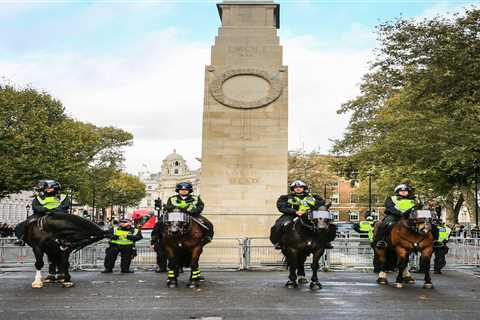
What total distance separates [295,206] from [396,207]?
2170 millimetres

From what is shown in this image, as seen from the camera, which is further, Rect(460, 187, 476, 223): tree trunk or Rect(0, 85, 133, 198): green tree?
Rect(460, 187, 476, 223): tree trunk

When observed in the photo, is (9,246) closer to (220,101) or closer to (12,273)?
(12,273)

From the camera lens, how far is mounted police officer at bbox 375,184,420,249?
1416 centimetres

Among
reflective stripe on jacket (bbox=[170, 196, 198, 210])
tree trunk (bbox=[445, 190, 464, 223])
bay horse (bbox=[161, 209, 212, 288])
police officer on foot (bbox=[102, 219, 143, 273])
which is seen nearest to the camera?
bay horse (bbox=[161, 209, 212, 288])

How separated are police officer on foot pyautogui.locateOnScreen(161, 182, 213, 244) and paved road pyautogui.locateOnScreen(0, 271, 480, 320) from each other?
1.19 meters

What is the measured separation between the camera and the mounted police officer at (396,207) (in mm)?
14156

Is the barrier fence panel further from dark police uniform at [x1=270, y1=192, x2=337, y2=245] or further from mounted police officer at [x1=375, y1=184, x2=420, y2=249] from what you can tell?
mounted police officer at [x1=375, y1=184, x2=420, y2=249]

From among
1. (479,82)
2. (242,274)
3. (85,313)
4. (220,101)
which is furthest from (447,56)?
(85,313)

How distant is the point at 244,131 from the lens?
22.8 m

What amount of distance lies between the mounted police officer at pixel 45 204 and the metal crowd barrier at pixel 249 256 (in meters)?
4.99

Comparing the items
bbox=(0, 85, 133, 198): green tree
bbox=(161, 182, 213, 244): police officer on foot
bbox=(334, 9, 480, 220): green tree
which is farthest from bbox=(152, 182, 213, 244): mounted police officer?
bbox=(0, 85, 133, 198): green tree

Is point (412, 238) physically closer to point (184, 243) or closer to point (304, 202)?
point (304, 202)

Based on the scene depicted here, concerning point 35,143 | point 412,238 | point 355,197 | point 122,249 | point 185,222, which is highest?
point 35,143

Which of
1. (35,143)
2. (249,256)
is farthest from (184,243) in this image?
(35,143)
